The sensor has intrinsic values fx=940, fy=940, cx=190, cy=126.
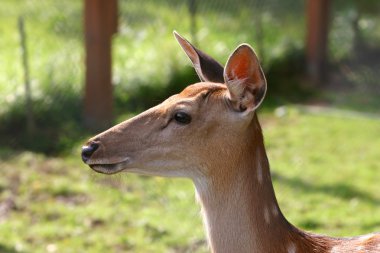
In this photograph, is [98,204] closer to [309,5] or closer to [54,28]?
[54,28]

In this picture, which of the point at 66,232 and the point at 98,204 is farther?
the point at 98,204

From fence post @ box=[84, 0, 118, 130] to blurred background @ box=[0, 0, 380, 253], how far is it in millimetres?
11

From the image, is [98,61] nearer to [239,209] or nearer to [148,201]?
[148,201]

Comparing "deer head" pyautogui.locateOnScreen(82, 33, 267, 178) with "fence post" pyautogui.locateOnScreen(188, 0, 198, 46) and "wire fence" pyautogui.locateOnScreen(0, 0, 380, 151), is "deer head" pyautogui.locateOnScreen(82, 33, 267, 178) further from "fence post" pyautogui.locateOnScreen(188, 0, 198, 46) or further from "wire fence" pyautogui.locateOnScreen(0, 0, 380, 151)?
"fence post" pyautogui.locateOnScreen(188, 0, 198, 46)

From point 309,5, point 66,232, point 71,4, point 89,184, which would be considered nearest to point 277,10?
point 309,5

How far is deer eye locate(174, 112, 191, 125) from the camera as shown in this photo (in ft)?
13.3

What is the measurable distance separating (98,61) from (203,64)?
4324 millimetres

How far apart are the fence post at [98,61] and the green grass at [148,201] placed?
1.83ft

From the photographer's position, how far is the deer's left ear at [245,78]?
3.94m

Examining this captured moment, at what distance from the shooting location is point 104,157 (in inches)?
157

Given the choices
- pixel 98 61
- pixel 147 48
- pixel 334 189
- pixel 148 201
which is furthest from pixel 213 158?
pixel 147 48

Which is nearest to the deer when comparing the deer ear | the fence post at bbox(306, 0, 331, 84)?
the deer ear

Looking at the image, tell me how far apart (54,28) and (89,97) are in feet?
3.89

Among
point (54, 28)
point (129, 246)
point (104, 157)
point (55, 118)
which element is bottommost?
point (129, 246)
